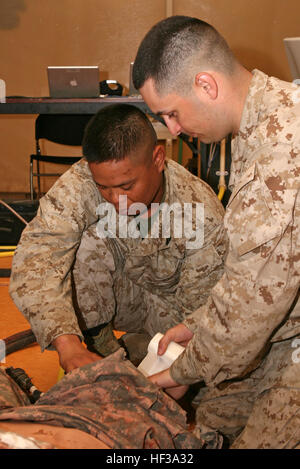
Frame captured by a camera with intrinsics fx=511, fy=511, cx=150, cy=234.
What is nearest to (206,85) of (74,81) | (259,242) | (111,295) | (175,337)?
(259,242)

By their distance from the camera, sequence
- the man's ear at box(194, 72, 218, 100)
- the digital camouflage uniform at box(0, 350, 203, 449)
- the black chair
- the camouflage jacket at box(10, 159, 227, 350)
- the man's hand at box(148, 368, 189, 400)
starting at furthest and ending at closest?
the black chair → the camouflage jacket at box(10, 159, 227, 350) → the man's hand at box(148, 368, 189, 400) → the man's ear at box(194, 72, 218, 100) → the digital camouflage uniform at box(0, 350, 203, 449)

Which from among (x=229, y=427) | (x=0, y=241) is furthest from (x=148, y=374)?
(x=0, y=241)

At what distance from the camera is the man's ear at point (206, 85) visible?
1.20m

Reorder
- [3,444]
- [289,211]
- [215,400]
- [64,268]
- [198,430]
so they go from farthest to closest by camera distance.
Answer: [64,268]
[215,400]
[198,430]
[289,211]
[3,444]

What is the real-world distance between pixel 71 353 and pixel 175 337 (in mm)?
317

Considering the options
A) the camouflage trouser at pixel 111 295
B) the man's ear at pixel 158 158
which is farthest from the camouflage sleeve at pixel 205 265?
the man's ear at pixel 158 158

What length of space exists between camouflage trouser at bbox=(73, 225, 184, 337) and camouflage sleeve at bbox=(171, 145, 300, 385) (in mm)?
768

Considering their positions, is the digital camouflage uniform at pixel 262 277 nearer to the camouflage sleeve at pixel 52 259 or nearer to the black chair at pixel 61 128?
the camouflage sleeve at pixel 52 259

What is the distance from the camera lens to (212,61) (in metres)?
1.21

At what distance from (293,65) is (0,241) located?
8.07 feet

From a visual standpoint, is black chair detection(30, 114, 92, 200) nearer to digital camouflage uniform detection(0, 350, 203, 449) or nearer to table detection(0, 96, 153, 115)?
table detection(0, 96, 153, 115)

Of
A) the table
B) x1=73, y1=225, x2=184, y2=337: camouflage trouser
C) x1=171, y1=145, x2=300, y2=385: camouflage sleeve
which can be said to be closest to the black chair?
the table

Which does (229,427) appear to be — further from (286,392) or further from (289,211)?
(289,211)

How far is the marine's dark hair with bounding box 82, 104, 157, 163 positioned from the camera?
5.43ft
